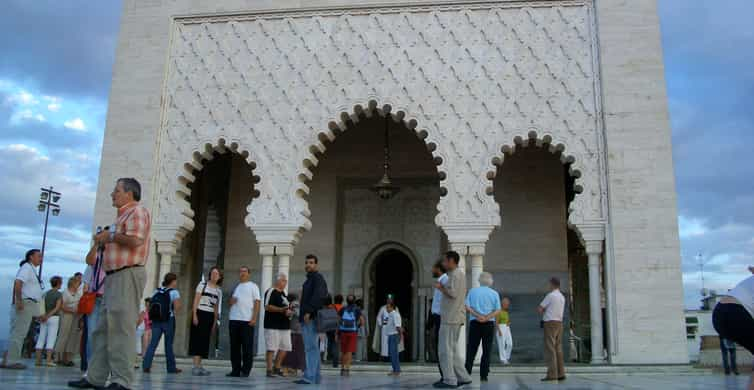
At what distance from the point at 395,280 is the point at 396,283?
0.06 meters

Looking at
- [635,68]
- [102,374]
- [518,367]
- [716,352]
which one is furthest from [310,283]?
[716,352]

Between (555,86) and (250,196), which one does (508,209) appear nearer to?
(555,86)

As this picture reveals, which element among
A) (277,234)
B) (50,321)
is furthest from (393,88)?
(50,321)

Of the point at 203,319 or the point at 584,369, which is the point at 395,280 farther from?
the point at 203,319

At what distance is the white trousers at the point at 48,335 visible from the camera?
7.95 metres

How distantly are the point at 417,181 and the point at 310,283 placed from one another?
6.80 metres

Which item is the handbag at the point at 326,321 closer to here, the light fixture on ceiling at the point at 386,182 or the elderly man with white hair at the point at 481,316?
the elderly man with white hair at the point at 481,316

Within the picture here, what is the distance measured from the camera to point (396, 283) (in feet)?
42.4

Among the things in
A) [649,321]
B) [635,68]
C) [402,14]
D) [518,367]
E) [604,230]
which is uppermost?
[402,14]

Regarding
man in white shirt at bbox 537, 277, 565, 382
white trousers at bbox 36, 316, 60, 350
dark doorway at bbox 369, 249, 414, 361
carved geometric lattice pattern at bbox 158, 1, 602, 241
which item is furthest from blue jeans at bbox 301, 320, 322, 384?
dark doorway at bbox 369, 249, 414, 361

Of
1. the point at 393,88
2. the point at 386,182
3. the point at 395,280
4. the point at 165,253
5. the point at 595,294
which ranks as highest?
the point at 393,88

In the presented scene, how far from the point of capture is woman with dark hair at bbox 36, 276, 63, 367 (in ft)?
25.8

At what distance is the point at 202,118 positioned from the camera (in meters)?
10.7

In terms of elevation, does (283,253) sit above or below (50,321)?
above
